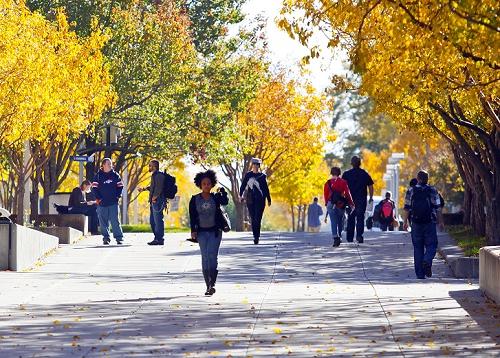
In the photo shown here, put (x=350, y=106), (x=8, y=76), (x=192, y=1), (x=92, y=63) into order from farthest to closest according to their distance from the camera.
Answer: (x=350, y=106) < (x=192, y=1) < (x=92, y=63) < (x=8, y=76)

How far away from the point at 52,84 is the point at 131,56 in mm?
11272

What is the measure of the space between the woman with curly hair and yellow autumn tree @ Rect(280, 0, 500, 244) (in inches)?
85.8

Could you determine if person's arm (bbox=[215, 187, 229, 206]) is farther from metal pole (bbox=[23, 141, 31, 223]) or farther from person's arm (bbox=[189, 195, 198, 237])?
metal pole (bbox=[23, 141, 31, 223])

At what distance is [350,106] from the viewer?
131625 mm

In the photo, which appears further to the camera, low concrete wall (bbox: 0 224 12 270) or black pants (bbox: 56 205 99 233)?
black pants (bbox: 56 205 99 233)

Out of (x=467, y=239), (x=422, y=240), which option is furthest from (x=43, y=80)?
(x=422, y=240)

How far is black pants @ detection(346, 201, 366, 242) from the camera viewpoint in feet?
97.6

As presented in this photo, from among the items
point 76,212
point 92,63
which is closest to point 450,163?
point 92,63

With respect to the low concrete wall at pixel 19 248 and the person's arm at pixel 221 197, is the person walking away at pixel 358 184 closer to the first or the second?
the low concrete wall at pixel 19 248

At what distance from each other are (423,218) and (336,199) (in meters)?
6.49

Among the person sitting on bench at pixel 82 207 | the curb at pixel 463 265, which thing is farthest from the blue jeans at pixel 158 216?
the curb at pixel 463 265

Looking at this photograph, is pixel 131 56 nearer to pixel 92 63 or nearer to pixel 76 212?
pixel 92 63

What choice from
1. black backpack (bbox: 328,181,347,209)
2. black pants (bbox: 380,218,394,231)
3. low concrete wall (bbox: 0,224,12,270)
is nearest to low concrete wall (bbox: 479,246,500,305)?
low concrete wall (bbox: 0,224,12,270)

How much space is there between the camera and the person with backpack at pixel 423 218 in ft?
74.0
